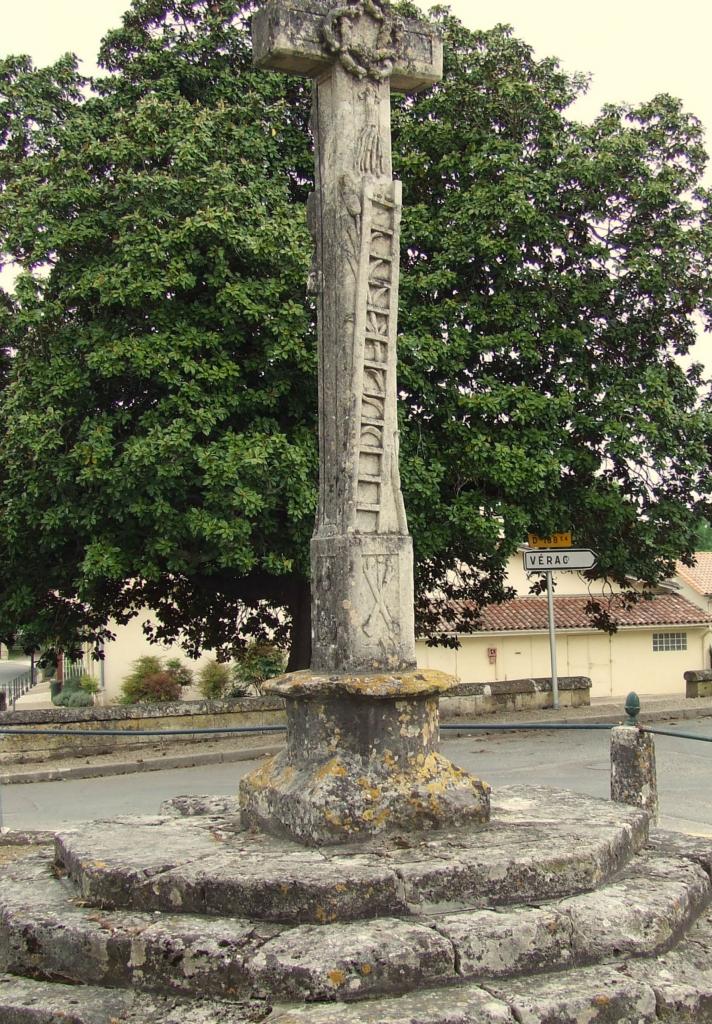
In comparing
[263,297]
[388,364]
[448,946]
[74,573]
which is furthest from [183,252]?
[448,946]

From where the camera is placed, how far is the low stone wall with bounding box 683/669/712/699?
2062 cm

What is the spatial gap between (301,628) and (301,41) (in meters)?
11.3

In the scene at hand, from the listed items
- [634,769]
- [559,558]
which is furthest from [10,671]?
[634,769]

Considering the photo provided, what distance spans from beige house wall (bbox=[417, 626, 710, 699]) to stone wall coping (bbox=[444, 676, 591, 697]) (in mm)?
17017

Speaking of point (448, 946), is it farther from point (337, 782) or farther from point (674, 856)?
point (674, 856)

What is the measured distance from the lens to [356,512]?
18.2 feet

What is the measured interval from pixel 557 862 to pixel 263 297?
9.64 m

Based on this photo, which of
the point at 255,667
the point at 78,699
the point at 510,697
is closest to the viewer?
the point at 510,697

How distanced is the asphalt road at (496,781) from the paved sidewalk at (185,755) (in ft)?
0.72

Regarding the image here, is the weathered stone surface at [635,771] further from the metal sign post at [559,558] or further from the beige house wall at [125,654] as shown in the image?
the beige house wall at [125,654]

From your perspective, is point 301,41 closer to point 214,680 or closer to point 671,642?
point 214,680

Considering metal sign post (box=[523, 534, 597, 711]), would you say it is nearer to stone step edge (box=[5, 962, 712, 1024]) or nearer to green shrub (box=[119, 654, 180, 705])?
stone step edge (box=[5, 962, 712, 1024])

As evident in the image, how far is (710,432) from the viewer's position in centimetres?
1588

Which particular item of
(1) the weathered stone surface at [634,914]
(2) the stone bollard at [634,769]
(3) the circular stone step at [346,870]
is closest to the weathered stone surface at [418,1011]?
(3) the circular stone step at [346,870]
